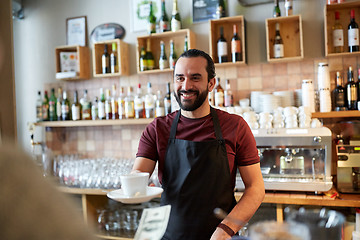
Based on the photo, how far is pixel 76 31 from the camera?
4027 mm

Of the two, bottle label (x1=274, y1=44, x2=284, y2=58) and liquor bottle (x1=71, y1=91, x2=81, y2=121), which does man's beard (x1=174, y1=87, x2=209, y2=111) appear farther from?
liquor bottle (x1=71, y1=91, x2=81, y2=121)

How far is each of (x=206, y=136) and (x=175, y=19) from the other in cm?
197

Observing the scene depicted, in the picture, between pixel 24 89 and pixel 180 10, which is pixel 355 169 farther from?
pixel 24 89

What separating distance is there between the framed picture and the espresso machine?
7.83ft

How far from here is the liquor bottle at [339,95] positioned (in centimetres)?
292

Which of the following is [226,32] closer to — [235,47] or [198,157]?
[235,47]

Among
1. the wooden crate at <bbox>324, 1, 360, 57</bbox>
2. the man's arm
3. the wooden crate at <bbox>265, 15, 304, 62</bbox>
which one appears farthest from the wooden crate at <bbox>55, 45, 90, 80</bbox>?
the man's arm

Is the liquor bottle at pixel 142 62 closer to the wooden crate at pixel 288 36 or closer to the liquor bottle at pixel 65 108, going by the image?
the liquor bottle at pixel 65 108

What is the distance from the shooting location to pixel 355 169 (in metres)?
2.62

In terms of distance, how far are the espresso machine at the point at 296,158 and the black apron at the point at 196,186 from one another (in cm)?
97

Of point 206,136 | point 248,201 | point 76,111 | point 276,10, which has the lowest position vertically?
point 248,201

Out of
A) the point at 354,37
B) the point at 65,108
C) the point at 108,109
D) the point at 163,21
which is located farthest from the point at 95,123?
the point at 354,37

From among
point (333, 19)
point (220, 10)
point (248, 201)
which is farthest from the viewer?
point (220, 10)

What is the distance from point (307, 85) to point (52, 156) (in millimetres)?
2976
